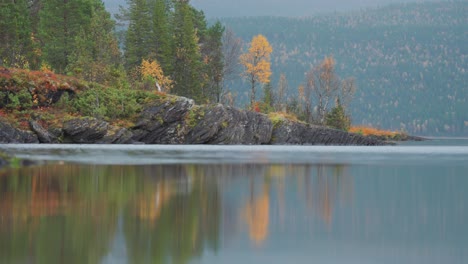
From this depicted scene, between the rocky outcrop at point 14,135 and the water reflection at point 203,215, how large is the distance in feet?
104

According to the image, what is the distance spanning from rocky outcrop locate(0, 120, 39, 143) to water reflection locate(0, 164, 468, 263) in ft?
104

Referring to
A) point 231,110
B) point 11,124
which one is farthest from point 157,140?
point 11,124

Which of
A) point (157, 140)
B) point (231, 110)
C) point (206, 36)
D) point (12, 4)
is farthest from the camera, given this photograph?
point (206, 36)

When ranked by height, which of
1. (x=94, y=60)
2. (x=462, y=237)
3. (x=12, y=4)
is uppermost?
(x=12, y=4)

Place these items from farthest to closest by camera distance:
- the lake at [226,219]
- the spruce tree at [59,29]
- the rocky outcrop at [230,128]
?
the spruce tree at [59,29] < the rocky outcrop at [230,128] < the lake at [226,219]

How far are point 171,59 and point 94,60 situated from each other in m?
15.1

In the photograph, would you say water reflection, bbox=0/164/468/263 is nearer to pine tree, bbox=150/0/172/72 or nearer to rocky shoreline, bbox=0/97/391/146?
rocky shoreline, bbox=0/97/391/146

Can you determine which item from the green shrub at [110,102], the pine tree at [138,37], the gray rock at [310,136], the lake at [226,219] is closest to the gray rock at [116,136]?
the green shrub at [110,102]

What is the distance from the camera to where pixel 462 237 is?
13492 millimetres

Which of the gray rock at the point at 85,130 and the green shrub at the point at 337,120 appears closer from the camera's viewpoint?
the gray rock at the point at 85,130

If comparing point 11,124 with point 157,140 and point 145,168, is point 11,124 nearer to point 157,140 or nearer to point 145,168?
point 157,140

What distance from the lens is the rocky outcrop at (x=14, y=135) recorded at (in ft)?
187

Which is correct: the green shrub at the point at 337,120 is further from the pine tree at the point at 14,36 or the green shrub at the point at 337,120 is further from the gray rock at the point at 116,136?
the gray rock at the point at 116,136

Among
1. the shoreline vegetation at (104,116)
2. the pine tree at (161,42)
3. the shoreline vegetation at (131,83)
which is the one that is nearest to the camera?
the shoreline vegetation at (104,116)
